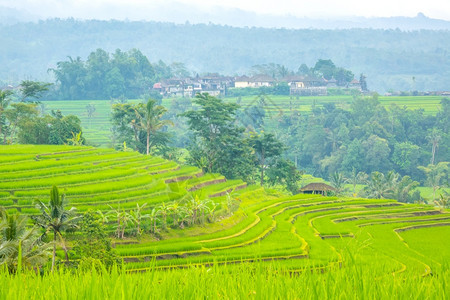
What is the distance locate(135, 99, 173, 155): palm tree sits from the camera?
3472 cm

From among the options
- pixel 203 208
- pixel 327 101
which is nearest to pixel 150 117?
pixel 203 208

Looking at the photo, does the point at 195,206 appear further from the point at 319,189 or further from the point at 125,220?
the point at 319,189

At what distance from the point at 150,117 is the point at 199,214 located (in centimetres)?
1694

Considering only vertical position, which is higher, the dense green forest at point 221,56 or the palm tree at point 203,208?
the dense green forest at point 221,56

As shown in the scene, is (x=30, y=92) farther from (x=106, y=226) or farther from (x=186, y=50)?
(x=186, y=50)

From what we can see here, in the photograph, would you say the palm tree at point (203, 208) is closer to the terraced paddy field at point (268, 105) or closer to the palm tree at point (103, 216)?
the palm tree at point (103, 216)

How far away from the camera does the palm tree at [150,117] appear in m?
34.7

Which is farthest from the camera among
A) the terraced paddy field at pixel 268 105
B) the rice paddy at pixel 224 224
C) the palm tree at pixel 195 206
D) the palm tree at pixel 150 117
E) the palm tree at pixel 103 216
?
the terraced paddy field at pixel 268 105

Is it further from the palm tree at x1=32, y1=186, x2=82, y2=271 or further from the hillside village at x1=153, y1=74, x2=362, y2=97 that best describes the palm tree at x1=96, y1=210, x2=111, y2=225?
the hillside village at x1=153, y1=74, x2=362, y2=97

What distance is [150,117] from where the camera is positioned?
117 ft

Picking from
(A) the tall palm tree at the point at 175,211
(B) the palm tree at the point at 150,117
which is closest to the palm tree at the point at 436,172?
(B) the palm tree at the point at 150,117

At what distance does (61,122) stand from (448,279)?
33384 millimetres

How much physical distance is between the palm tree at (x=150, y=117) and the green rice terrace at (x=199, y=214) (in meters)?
7.01

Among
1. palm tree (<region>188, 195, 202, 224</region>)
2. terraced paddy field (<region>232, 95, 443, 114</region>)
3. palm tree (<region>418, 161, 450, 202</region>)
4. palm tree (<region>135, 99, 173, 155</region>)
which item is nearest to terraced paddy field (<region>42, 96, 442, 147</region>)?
terraced paddy field (<region>232, 95, 443, 114</region>)
